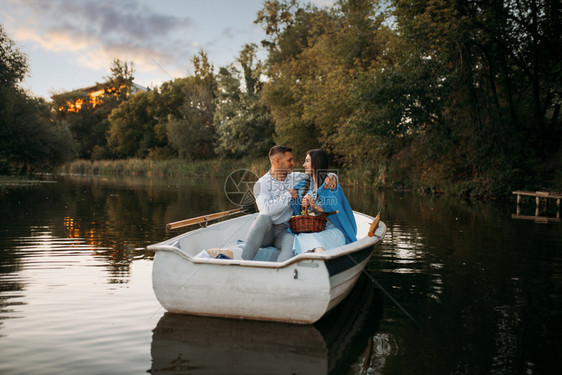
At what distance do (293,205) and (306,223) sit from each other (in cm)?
37

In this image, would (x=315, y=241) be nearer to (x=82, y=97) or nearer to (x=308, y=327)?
(x=308, y=327)

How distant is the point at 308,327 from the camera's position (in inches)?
166

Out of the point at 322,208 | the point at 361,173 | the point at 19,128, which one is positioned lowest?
the point at 322,208

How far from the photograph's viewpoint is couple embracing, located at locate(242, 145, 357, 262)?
4.78 m

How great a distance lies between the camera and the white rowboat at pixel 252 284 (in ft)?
12.9

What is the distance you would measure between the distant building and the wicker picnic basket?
197ft

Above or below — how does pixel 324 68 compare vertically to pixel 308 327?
above

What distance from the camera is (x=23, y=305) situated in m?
4.67

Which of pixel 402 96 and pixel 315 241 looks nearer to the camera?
pixel 315 241

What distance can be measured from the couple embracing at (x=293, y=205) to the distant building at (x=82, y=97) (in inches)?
2355

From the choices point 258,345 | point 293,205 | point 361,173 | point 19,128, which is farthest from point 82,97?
point 258,345

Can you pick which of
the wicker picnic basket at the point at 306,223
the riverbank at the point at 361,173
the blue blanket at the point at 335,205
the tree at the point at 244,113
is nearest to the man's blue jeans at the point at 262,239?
the wicker picnic basket at the point at 306,223

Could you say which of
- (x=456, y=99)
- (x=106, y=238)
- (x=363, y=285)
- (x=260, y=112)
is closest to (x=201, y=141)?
(x=260, y=112)

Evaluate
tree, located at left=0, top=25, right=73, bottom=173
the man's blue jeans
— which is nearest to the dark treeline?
tree, located at left=0, top=25, right=73, bottom=173
